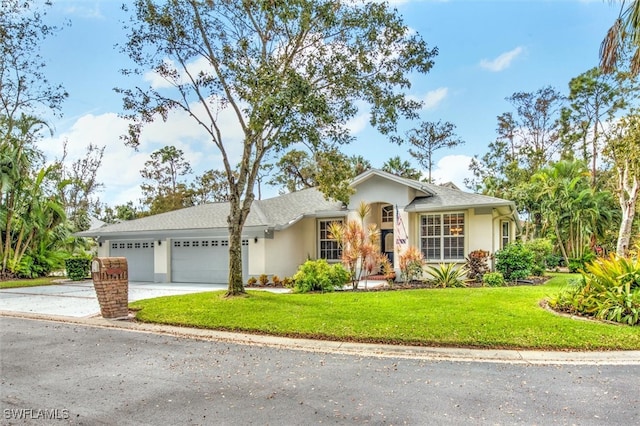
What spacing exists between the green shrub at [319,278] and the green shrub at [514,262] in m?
5.70

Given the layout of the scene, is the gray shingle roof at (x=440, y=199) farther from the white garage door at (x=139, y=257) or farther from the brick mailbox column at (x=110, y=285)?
the white garage door at (x=139, y=257)

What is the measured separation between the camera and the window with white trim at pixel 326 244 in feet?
64.2

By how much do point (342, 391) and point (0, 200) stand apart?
22741mm

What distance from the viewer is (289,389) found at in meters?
5.35

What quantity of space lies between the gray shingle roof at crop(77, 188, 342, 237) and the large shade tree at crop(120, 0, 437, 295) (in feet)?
18.4

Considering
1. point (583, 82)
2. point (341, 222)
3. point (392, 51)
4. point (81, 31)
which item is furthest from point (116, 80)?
point (583, 82)

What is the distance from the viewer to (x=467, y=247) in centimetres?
1680

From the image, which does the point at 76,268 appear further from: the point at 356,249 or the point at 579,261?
the point at 579,261

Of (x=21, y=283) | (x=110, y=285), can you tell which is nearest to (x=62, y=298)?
(x=110, y=285)

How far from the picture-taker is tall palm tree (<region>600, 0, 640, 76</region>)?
Answer: 712cm

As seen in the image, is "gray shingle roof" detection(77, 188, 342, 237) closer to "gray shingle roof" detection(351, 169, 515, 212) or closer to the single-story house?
the single-story house

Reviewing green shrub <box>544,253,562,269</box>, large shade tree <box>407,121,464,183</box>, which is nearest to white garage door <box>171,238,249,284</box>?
green shrub <box>544,253,562,269</box>

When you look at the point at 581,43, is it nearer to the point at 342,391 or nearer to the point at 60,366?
the point at 342,391

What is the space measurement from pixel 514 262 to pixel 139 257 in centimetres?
1689
